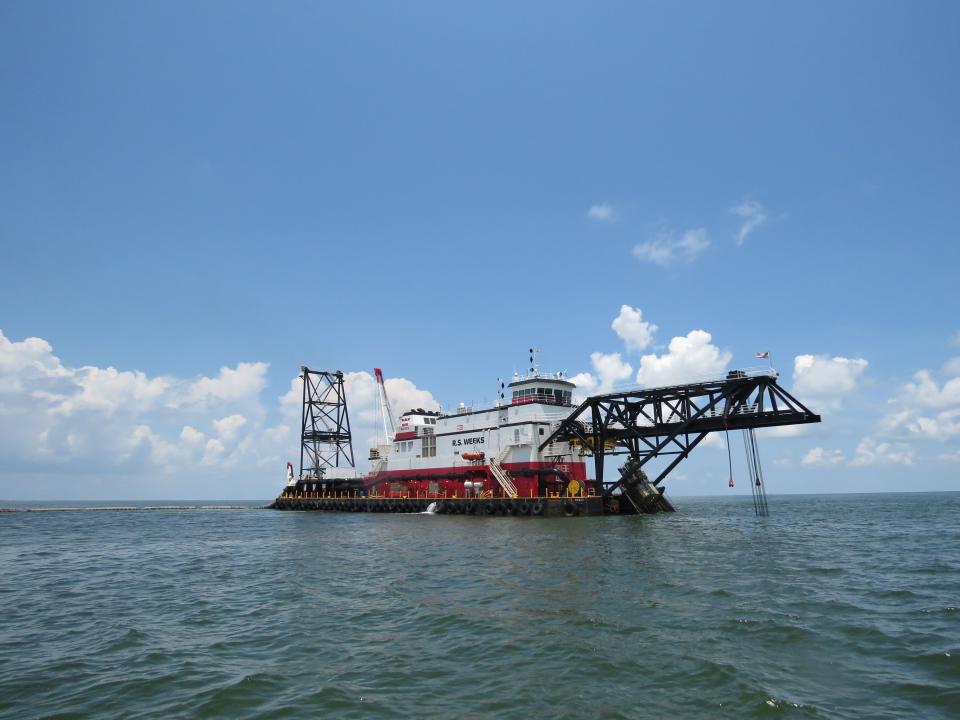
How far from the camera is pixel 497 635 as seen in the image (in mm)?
13398

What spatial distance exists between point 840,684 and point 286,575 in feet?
62.2

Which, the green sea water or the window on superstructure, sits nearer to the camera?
the green sea water

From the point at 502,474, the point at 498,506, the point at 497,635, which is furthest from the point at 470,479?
the point at 497,635

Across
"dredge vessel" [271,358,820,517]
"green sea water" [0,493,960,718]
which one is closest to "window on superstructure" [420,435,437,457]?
"dredge vessel" [271,358,820,517]

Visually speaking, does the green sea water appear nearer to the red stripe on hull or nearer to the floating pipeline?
the floating pipeline

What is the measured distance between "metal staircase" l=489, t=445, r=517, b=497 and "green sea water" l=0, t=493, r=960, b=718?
72.4 feet

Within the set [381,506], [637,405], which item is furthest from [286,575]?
[381,506]

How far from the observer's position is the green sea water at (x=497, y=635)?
9.73 metres

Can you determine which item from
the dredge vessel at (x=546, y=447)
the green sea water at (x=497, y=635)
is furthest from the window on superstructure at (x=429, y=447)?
the green sea water at (x=497, y=635)

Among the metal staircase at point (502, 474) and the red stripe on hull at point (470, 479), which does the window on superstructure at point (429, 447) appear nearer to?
the red stripe on hull at point (470, 479)

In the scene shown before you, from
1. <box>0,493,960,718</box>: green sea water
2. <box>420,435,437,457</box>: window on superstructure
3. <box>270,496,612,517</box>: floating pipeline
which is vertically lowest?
<box>0,493,960,718</box>: green sea water

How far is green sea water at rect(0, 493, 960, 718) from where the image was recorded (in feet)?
31.9

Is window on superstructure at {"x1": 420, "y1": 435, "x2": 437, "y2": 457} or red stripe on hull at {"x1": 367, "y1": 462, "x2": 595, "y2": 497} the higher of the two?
window on superstructure at {"x1": 420, "y1": 435, "x2": 437, "y2": 457}

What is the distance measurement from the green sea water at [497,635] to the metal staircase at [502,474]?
72.4 feet
